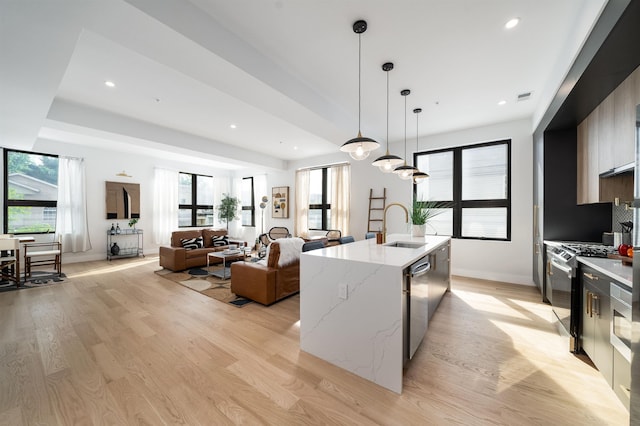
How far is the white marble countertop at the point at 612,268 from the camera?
1544mm

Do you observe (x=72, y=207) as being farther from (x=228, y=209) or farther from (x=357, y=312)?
(x=357, y=312)

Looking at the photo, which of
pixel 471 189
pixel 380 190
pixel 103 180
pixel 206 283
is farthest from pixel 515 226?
pixel 103 180

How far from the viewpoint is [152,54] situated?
83.8 inches

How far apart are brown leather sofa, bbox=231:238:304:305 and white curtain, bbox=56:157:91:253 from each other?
5252mm

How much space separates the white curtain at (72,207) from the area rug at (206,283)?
108 inches

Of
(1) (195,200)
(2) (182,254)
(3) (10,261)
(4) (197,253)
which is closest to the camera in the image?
(3) (10,261)

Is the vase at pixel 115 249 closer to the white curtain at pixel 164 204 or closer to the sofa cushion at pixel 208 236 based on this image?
the white curtain at pixel 164 204

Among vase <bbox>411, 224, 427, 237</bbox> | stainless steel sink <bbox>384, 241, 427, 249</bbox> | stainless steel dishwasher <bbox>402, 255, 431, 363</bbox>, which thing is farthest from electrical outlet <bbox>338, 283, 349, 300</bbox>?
vase <bbox>411, 224, 427, 237</bbox>

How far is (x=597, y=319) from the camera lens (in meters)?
1.88

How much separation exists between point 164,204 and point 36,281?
358cm

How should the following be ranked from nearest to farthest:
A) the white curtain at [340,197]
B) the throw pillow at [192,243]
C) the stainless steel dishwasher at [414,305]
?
the stainless steel dishwasher at [414,305]
the throw pillow at [192,243]
the white curtain at [340,197]

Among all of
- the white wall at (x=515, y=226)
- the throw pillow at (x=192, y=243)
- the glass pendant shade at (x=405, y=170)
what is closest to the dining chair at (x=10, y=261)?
the throw pillow at (x=192, y=243)

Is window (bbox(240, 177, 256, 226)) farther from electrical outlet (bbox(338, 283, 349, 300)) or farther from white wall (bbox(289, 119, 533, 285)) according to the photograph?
electrical outlet (bbox(338, 283, 349, 300))

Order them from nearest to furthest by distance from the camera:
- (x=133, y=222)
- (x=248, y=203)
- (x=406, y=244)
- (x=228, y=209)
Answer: (x=406, y=244), (x=133, y=222), (x=228, y=209), (x=248, y=203)
